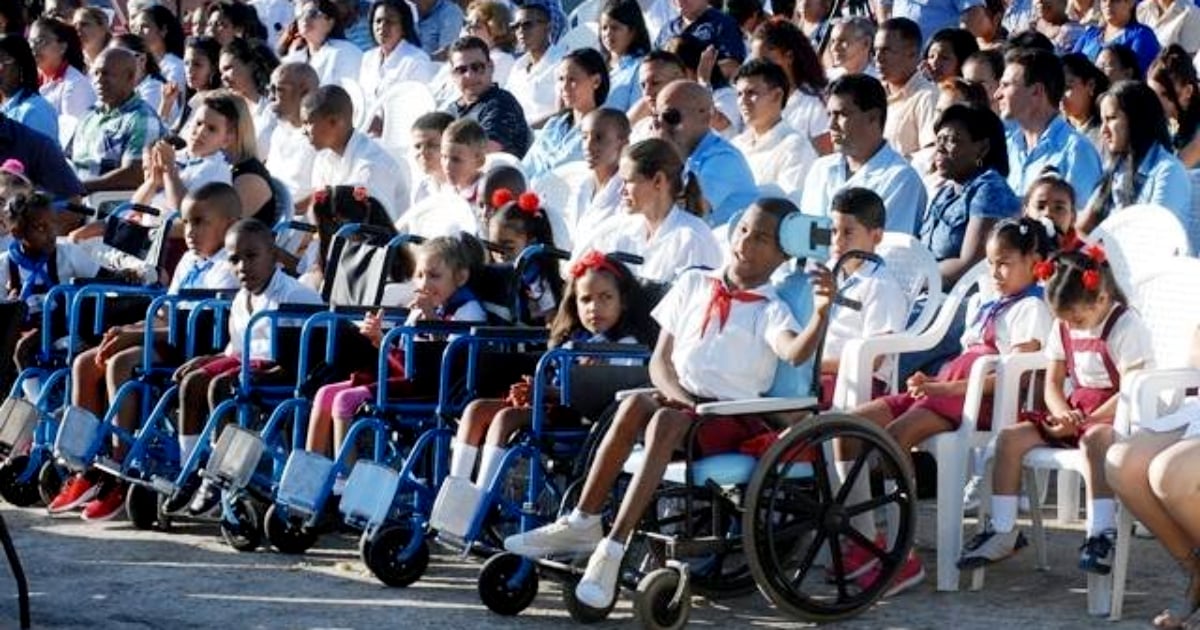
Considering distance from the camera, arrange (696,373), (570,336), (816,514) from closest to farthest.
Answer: (816,514), (696,373), (570,336)

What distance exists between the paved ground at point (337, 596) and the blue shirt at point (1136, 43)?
431cm

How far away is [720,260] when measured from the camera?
885cm

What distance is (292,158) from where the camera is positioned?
477 inches

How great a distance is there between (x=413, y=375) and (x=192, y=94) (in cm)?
683

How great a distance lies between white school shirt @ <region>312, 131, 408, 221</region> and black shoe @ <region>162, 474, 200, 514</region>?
240cm

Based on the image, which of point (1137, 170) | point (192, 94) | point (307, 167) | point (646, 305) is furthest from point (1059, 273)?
point (192, 94)

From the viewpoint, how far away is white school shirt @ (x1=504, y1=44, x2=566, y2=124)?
Result: 1345 cm

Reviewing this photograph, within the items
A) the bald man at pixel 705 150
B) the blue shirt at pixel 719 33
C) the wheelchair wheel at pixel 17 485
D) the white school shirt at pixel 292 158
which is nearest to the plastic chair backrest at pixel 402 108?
the white school shirt at pixel 292 158

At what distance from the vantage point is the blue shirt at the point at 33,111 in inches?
501

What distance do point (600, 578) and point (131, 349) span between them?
2.88 m

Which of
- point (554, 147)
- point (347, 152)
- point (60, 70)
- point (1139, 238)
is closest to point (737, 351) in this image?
point (1139, 238)

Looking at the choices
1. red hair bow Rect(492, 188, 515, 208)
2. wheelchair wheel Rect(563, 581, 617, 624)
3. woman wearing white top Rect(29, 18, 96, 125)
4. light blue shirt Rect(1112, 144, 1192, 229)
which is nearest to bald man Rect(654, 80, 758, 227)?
red hair bow Rect(492, 188, 515, 208)

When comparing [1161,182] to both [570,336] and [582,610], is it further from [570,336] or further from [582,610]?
[582,610]

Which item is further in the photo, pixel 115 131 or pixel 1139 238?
pixel 115 131
